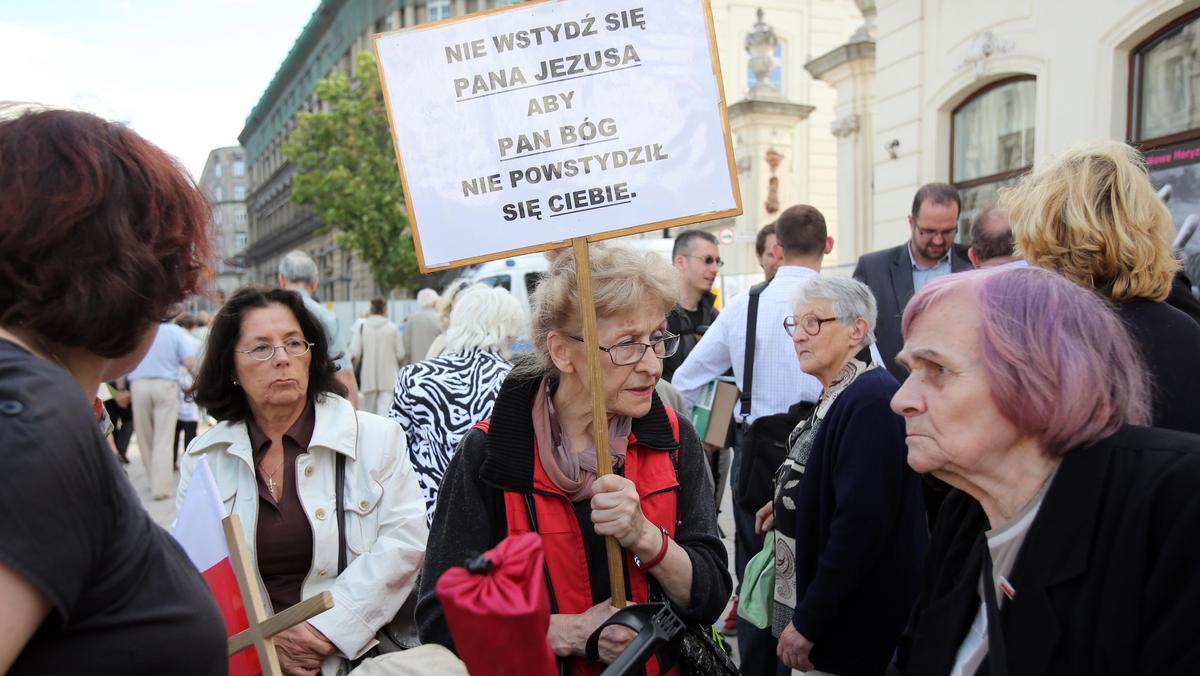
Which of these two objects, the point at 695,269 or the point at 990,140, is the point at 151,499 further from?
the point at 990,140

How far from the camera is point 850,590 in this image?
2666 millimetres

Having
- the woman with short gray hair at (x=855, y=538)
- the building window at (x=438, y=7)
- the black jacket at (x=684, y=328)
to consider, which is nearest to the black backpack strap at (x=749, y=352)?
the black jacket at (x=684, y=328)

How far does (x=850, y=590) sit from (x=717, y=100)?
1.60 meters

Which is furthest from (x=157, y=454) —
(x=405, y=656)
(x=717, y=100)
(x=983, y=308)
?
(x=983, y=308)

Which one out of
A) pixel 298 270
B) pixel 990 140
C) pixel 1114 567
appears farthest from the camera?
pixel 990 140

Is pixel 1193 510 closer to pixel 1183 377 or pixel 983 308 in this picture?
pixel 983 308

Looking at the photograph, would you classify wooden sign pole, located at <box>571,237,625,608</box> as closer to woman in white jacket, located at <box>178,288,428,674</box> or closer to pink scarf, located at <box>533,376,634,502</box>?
pink scarf, located at <box>533,376,634,502</box>

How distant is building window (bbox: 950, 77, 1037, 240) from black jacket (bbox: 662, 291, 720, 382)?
5.25 m

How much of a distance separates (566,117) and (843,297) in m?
1.45

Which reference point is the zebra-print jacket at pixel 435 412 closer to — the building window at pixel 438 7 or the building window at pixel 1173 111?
the building window at pixel 1173 111

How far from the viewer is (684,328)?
518cm

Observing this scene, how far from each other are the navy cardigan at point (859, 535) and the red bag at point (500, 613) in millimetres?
1541

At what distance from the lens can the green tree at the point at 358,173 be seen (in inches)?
1150

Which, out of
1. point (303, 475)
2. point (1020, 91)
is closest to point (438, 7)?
point (1020, 91)
